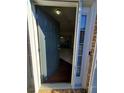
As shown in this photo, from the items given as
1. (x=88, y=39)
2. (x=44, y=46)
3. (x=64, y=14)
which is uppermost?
(x=64, y=14)

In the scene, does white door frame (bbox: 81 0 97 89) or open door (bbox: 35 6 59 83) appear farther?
open door (bbox: 35 6 59 83)

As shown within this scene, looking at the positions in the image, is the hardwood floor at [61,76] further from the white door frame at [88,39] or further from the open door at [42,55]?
the white door frame at [88,39]

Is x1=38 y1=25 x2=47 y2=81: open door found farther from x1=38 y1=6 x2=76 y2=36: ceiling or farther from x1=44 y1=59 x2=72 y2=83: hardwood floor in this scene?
x1=38 y1=6 x2=76 y2=36: ceiling

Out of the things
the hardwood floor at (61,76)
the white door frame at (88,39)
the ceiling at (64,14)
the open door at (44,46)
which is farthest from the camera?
the hardwood floor at (61,76)

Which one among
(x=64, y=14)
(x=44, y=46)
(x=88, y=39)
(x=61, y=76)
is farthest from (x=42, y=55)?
(x=64, y=14)

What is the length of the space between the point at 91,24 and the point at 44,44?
4.93ft

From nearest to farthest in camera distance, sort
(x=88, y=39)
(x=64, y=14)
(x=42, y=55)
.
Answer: (x=88, y=39)
(x=42, y=55)
(x=64, y=14)

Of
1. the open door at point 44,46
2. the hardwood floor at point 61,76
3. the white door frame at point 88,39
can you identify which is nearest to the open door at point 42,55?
the open door at point 44,46

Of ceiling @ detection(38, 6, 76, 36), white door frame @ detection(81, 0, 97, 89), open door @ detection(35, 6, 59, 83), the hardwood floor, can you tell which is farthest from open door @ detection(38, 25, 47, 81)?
→ white door frame @ detection(81, 0, 97, 89)

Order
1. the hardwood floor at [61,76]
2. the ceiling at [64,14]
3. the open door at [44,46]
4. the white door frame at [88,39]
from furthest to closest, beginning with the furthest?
the hardwood floor at [61,76]
the ceiling at [64,14]
the open door at [44,46]
the white door frame at [88,39]

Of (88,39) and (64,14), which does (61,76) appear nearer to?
(64,14)

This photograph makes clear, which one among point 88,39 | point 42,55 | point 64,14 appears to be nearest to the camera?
point 88,39
